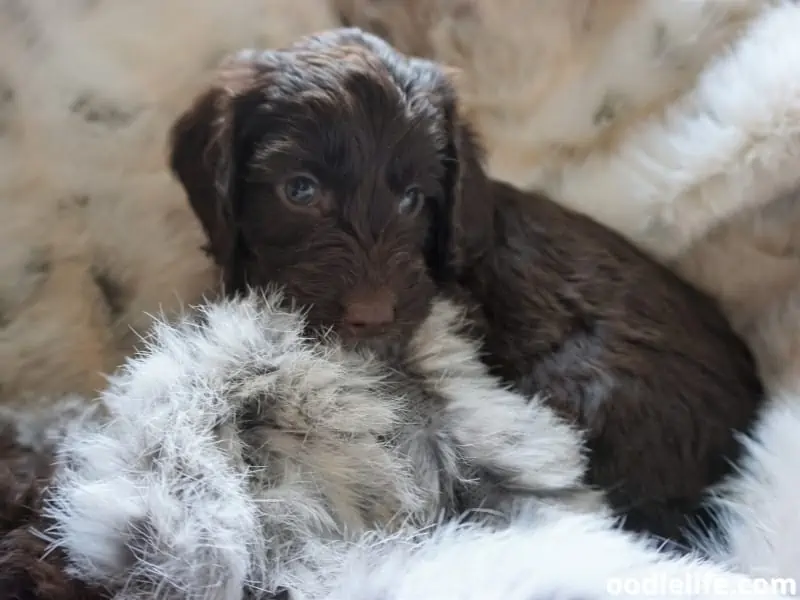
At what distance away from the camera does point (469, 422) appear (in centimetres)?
126

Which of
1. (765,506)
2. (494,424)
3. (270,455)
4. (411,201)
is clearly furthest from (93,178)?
(765,506)

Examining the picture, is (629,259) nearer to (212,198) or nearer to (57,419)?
(212,198)

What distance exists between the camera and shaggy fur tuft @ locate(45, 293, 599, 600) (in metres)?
1.02

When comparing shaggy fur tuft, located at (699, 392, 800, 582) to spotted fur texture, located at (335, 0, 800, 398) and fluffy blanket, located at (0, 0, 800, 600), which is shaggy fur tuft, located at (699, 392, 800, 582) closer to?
fluffy blanket, located at (0, 0, 800, 600)

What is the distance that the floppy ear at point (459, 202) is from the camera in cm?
142

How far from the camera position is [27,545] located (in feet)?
3.43

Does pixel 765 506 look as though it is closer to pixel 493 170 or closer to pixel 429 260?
pixel 429 260

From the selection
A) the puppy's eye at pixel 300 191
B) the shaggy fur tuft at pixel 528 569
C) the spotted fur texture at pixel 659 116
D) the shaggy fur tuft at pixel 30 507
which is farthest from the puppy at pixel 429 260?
the shaggy fur tuft at pixel 30 507

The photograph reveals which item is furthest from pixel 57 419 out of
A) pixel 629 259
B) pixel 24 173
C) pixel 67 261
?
pixel 629 259

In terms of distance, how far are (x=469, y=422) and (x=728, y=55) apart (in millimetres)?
826

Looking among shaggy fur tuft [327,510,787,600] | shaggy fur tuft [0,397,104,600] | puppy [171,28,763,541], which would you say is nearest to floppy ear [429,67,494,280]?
puppy [171,28,763,541]

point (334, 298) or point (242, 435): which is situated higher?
point (334, 298)

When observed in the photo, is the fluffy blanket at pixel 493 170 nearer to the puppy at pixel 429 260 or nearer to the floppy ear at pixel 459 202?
the puppy at pixel 429 260

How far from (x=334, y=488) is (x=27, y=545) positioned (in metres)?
0.37
